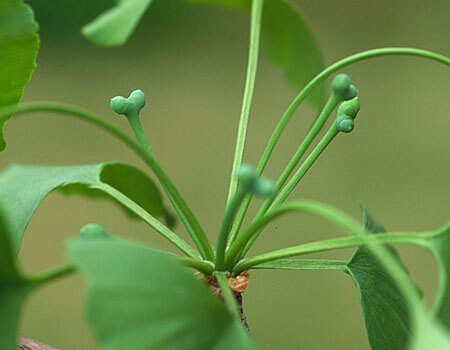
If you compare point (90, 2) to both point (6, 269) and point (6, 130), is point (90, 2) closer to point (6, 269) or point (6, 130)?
point (6, 130)

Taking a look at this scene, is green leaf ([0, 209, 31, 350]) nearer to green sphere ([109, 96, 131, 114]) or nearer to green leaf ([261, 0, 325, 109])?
green sphere ([109, 96, 131, 114])

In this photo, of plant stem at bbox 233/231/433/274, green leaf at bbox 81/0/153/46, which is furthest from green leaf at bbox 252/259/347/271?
green leaf at bbox 81/0/153/46

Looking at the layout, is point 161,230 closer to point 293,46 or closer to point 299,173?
point 299,173

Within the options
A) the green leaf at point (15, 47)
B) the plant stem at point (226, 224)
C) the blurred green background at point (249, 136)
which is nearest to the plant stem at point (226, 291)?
the plant stem at point (226, 224)

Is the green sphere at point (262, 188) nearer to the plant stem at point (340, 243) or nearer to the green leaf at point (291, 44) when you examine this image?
the plant stem at point (340, 243)

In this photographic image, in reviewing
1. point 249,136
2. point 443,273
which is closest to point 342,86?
point 443,273

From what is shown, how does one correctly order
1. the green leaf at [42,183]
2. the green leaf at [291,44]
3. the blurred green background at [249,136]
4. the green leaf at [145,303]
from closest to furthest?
the green leaf at [145,303], the green leaf at [42,183], the green leaf at [291,44], the blurred green background at [249,136]
